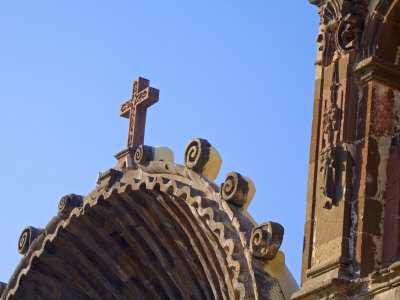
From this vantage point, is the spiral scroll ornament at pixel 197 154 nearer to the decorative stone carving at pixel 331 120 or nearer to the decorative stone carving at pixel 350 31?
the decorative stone carving at pixel 331 120

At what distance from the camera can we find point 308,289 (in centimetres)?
1417

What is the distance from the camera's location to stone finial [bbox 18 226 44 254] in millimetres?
20656

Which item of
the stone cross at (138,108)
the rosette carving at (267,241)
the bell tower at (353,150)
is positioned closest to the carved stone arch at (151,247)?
the rosette carving at (267,241)

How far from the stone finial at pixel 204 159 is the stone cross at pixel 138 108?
8.12ft

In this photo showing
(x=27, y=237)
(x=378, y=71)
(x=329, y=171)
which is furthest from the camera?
(x=27, y=237)

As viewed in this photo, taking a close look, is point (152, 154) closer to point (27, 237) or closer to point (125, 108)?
point (125, 108)

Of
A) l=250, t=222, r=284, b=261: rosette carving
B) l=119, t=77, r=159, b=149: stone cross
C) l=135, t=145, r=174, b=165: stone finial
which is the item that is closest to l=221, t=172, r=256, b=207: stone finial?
l=250, t=222, r=284, b=261: rosette carving

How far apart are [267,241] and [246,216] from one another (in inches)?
35.3

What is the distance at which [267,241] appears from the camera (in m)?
16.0

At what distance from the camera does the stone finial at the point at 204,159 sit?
57.9 ft

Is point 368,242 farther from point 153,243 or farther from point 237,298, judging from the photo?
point 153,243

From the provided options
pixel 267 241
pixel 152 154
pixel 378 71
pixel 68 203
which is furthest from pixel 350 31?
pixel 68 203

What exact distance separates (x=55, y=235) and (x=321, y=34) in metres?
6.23

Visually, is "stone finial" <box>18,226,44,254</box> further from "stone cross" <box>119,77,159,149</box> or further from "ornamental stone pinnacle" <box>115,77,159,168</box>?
"stone cross" <box>119,77,159,149</box>
